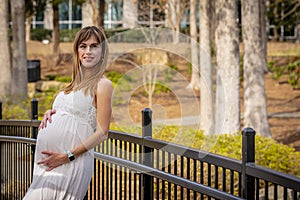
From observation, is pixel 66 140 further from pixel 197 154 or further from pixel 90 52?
pixel 197 154

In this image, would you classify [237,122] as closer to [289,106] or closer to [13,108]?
[13,108]

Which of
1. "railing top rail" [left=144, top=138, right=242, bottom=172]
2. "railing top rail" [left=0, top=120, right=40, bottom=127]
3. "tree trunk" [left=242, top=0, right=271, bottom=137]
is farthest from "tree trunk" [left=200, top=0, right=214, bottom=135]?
"railing top rail" [left=144, top=138, right=242, bottom=172]

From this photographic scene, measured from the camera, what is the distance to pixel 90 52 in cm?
471

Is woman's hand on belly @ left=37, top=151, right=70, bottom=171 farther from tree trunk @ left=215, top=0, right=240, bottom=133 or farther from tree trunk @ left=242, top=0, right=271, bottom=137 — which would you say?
tree trunk @ left=242, top=0, right=271, bottom=137

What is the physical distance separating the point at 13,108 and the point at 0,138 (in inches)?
381

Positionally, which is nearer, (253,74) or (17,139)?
(17,139)

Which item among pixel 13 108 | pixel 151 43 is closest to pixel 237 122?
pixel 13 108

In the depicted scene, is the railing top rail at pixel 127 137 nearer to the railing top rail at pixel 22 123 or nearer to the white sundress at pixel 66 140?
the white sundress at pixel 66 140

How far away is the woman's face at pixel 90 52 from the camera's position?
4.71 metres

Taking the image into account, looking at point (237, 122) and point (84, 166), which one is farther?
point (237, 122)

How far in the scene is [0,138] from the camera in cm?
843

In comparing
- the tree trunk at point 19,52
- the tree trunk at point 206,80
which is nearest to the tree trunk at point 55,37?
the tree trunk at point 19,52

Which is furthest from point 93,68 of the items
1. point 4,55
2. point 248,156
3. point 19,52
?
point 19,52

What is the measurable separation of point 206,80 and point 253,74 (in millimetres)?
1613
